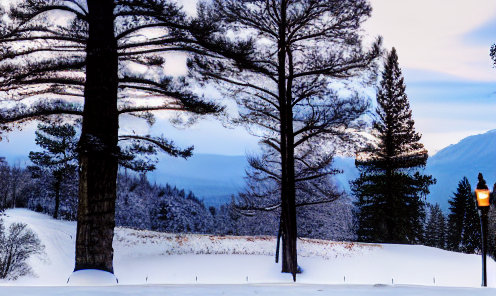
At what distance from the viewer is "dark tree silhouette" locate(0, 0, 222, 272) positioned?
7.88 metres

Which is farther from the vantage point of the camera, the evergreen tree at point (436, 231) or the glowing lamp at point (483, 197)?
the evergreen tree at point (436, 231)

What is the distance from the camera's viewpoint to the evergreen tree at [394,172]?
86.0 feet

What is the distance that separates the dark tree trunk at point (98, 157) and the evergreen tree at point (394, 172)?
A: 65.7 ft

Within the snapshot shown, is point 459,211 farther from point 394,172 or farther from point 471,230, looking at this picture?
point 394,172

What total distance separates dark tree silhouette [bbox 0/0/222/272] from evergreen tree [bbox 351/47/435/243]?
18492 mm

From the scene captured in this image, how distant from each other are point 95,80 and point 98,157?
5.15 feet

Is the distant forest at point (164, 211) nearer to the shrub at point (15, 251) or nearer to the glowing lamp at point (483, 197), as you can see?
the shrub at point (15, 251)

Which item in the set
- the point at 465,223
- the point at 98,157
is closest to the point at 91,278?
the point at 98,157

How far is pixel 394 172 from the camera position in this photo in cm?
2675

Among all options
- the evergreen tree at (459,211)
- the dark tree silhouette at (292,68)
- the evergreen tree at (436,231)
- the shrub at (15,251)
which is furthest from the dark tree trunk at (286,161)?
the evergreen tree at (436,231)

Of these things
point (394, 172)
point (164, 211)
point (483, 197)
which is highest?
point (394, 172)

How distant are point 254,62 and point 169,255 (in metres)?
9.93

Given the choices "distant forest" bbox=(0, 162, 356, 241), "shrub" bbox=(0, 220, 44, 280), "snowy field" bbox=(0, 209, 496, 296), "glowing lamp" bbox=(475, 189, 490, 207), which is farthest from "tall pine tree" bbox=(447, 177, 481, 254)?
"shrub" bbox=(0, 220, 44, 280)

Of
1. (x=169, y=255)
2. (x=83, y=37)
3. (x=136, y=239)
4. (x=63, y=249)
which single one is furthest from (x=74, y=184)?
(x=83, y=37)
